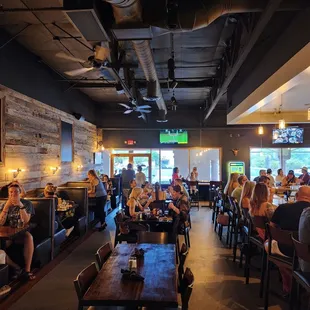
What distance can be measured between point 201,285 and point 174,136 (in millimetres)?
9097

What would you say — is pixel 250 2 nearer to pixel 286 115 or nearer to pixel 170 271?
pixel 170 271

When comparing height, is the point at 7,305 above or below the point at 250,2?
below

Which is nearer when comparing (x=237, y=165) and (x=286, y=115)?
(x=286, y=115)

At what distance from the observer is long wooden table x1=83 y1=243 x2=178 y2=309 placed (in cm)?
213

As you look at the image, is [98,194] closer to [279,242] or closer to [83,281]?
[279,242]

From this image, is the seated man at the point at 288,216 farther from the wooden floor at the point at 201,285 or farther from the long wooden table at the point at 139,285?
the long wooden table at the point at 139,285

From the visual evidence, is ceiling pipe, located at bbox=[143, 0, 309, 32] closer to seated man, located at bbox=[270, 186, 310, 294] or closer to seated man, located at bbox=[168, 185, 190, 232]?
seated man, located at bbox=[270, 186, 310, 294]

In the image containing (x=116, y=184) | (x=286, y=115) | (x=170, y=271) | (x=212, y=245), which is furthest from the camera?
(x=116, y=184)

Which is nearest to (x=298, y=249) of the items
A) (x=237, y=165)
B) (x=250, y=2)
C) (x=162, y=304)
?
(x=162, y=304)

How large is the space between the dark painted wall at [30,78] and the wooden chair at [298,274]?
5.41m

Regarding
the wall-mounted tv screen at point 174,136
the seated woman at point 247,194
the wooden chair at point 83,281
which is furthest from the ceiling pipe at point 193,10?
the wall-mounted tv screen at point 174,136

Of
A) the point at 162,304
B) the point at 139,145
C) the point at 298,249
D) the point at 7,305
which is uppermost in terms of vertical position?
the point at 139,145

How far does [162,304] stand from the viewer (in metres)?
2.11

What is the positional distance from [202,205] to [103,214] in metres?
5.00
